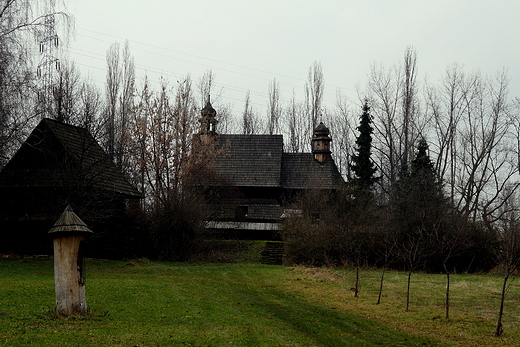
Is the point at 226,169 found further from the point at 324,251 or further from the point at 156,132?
the point at 324,251

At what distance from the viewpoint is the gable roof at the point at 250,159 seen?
43.5 meters

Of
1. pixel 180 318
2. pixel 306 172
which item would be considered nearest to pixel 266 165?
pixel 306 172

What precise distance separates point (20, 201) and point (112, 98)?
21.6 metres

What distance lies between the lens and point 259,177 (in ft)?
143

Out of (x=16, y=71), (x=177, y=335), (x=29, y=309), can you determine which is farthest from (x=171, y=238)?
(x=177, y=335)

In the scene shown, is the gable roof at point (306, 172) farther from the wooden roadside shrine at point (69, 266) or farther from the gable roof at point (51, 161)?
the wooden roadside shrine at point (69, 266)

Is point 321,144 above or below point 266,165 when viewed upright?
above

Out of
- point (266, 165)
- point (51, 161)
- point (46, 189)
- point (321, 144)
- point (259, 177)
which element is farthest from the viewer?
point (321, 144)

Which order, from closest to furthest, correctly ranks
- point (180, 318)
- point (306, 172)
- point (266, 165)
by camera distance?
point (180, 318)
point (266, 165)
point (306, 172)

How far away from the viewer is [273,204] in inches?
1657

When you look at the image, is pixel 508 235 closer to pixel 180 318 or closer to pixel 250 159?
pixel 180 318

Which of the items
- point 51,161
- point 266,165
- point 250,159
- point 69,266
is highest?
point 250,159

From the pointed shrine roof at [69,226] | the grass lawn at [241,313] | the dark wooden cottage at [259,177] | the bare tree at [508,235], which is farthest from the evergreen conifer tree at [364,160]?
the pointed shrine roof at [69,226]

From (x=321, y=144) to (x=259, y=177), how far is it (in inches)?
265
